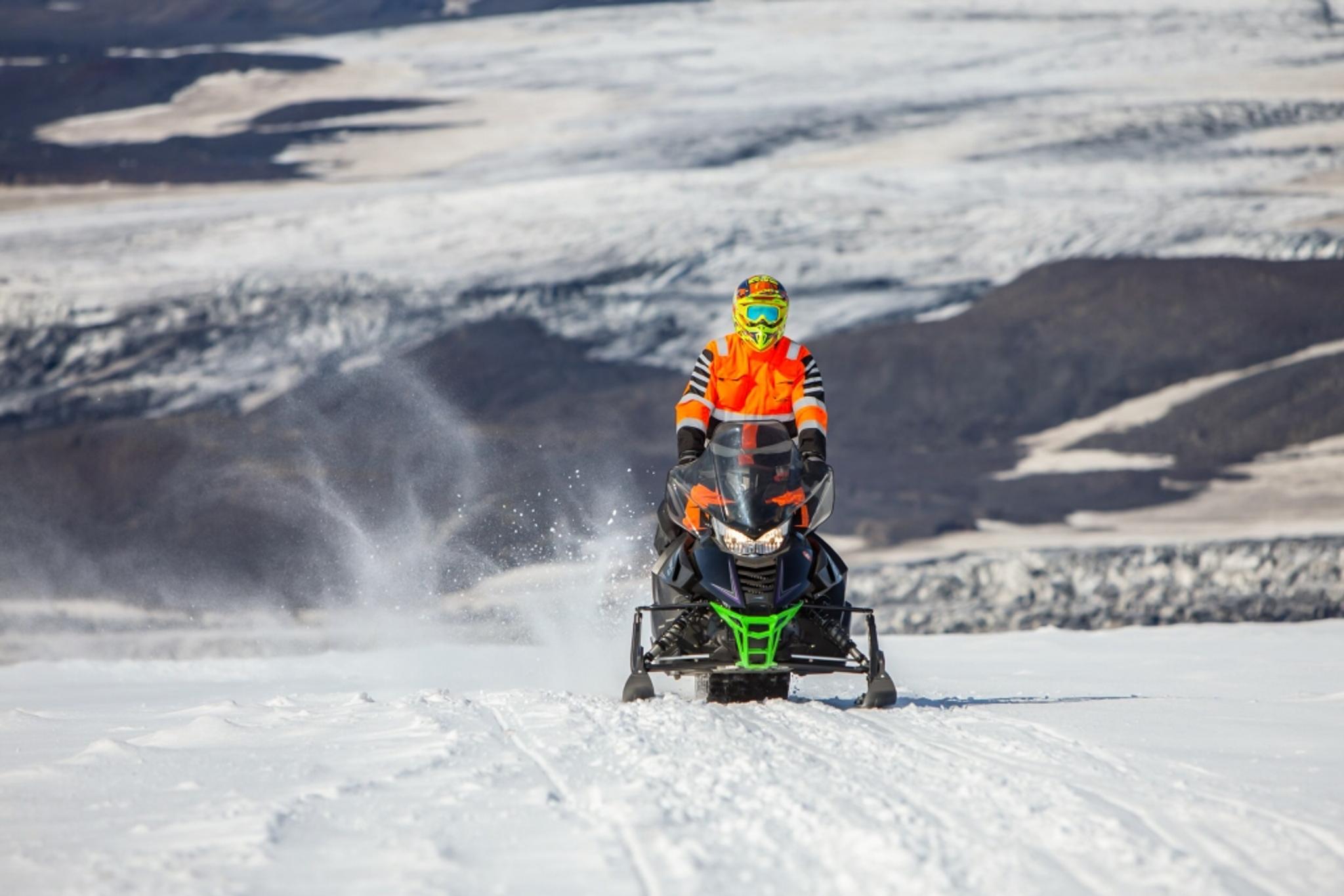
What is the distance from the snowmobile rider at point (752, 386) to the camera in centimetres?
821

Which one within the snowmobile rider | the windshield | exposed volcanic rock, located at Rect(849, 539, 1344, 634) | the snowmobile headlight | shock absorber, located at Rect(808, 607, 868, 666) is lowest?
exposed volcanic rock, located at Rect(849, 539, 1344, 634)

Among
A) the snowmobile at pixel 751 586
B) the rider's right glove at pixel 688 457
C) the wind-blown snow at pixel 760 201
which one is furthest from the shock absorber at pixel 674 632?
the wind-blown snow at pixel 760 201

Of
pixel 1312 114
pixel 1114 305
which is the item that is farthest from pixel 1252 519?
pixel 1312 114

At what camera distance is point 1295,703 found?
8414 millimetres

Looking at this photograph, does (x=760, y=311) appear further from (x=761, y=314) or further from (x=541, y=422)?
(x=541, y=422)

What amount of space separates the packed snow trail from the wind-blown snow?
33964 millimetres

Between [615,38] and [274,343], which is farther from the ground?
[615,38]

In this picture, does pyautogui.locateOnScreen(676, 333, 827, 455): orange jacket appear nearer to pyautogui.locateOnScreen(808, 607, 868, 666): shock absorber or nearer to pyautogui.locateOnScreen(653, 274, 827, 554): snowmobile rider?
pyautogui.locateOnScreen(653, 274, 827, 554): snowmobile rider

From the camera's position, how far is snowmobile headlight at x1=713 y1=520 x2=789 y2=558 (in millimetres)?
7516

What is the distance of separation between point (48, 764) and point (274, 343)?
116ft

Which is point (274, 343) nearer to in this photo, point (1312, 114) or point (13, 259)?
point (13, 259)

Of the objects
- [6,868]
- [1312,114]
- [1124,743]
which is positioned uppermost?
[1312,114]

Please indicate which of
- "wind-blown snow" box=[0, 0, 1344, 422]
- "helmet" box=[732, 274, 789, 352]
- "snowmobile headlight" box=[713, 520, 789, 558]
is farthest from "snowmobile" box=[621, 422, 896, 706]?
"wind-blown snow" box=[0, 0, 1344, 422]

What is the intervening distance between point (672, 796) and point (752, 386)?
3.86 m
